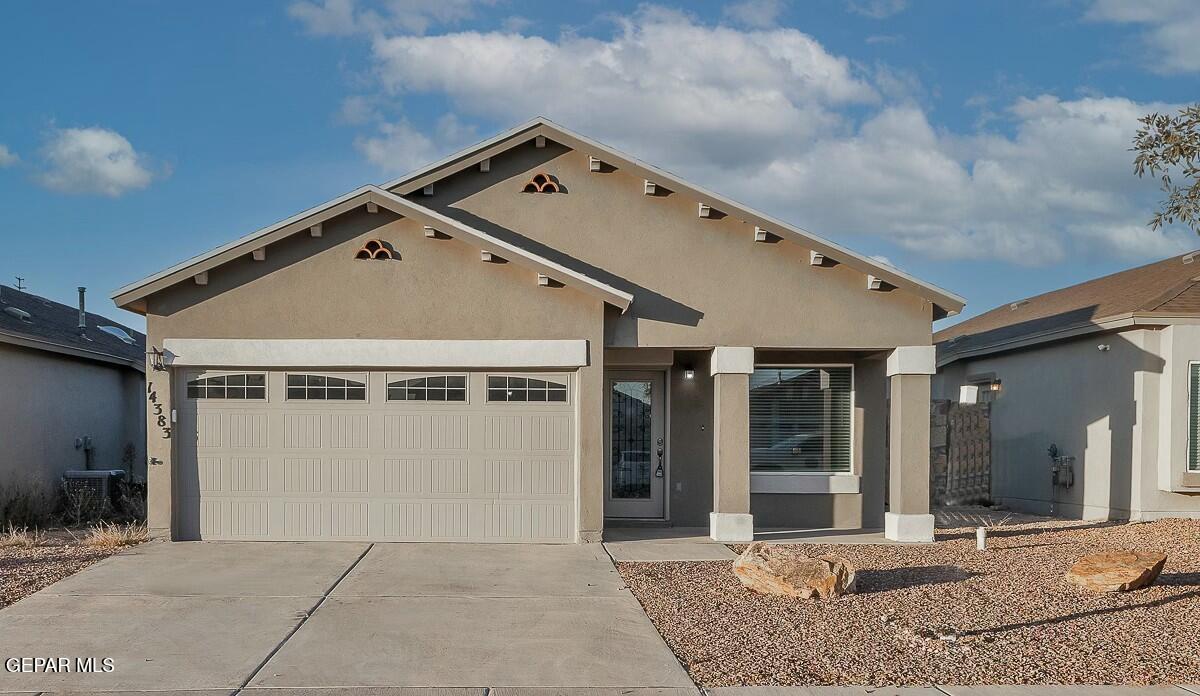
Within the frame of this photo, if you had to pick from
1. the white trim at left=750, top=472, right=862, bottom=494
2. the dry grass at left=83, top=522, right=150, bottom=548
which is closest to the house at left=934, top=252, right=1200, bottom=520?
the white trim at left=750, top=472, right=862, bottom=494

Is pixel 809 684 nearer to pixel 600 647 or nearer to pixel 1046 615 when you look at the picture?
pixel 600 647

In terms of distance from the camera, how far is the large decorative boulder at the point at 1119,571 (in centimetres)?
1004

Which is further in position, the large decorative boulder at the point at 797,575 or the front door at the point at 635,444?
the front door at the point at 635,444

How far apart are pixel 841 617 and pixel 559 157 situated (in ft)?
24.7

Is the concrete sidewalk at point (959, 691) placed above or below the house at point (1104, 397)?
below

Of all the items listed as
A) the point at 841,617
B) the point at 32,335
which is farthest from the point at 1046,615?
the point at 32,335

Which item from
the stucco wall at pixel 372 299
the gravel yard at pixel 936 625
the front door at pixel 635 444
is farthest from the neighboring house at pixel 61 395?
the gravel yard at pixel 936 625

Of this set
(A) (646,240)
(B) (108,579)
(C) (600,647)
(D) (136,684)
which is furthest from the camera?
(A) (646,240)

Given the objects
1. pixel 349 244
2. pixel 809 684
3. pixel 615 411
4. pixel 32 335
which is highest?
pixel 349 244

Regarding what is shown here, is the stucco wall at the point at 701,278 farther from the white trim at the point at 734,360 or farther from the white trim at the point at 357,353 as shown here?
the white trim at the point at 357,353

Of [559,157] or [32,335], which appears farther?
[32,335]

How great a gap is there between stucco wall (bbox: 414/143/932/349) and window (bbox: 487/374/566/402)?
99 centimetres

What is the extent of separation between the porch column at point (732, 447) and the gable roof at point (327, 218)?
1.75 m

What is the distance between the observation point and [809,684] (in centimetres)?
725
